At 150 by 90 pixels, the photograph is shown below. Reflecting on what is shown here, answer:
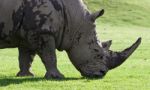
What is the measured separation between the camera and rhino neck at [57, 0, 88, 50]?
18422 mm

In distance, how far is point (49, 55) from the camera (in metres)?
18.2

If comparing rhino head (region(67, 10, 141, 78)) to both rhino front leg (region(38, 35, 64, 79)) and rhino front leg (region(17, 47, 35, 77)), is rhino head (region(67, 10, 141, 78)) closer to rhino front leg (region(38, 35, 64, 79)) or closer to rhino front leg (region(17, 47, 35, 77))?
rhino front leg (region(38, 35, 64, 79))

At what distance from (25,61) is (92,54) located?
2528mm

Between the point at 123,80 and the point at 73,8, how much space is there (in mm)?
2789

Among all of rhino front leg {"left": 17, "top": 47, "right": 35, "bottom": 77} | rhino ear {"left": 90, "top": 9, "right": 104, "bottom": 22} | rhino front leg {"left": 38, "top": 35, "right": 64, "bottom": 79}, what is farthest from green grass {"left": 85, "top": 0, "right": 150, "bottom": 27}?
rhino front leg {"left": 38, "top": 35, "right": 64, "bottom": 79}

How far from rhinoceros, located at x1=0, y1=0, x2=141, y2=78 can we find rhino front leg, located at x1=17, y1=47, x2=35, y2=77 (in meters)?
0.47

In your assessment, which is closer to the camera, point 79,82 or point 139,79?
point 79,82

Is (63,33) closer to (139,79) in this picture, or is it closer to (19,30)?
(19,30)

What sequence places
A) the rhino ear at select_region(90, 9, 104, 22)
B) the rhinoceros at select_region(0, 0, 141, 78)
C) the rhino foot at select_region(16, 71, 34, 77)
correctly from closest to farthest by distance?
the rhinoceros at select_region(0, 0, 141, 78)
the rhino ear at select_region(90, 9, 104, 22)
the rhino foot at select_region(16, 71, 34, 77)

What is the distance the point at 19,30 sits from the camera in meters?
18.0

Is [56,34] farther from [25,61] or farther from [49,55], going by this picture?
[25,61]

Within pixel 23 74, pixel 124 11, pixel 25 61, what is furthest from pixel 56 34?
pixel 124 11

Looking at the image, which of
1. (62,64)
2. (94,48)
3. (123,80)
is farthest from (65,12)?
(62,64)

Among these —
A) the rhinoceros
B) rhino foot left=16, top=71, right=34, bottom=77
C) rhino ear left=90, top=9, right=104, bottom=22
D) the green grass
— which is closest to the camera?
the rhinoceros
